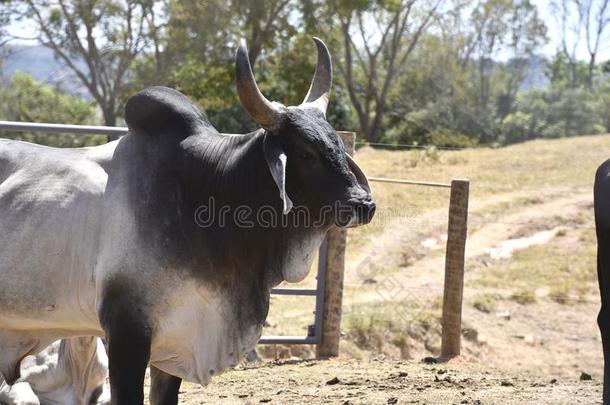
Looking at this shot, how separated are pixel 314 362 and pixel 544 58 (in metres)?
44.7

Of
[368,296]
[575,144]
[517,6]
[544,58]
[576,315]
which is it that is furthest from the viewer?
[544,58]

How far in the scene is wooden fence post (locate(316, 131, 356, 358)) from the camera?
7.61 metres

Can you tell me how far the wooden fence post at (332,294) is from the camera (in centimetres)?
761

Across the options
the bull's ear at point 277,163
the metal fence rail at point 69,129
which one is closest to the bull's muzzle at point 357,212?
the bull's ear at point 277,163

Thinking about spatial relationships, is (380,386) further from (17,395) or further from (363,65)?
(363,65)

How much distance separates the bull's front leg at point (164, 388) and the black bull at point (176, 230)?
0.20 metres

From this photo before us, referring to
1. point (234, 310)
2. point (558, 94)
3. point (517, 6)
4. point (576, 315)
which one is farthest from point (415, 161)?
point (517, 6)

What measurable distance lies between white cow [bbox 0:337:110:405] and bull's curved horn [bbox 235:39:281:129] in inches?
72.1

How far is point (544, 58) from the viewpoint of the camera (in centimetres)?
4972

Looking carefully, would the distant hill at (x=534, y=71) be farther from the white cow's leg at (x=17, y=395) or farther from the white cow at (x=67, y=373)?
the white cow's leg at (x=17, y=395)

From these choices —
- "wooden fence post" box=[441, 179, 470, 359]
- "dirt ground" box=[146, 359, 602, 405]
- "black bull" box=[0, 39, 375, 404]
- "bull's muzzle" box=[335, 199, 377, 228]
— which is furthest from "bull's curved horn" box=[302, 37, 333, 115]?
"wooden fence post" box=[441, 179, 470, 359]

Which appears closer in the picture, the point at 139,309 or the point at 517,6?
the point at 139,309

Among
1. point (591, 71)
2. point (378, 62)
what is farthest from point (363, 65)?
point (591, 71)

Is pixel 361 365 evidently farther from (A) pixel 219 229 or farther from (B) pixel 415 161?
(B) pixel 415 161
